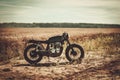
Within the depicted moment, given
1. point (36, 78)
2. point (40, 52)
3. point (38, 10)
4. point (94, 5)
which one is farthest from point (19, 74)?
point (94, 5)

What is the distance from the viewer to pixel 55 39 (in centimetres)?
456

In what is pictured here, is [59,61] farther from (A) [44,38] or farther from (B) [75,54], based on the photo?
(A) [44,38]

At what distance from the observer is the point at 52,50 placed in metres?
4.59

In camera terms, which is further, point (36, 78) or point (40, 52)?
point (40, 52)

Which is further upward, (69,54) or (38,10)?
(38,10)

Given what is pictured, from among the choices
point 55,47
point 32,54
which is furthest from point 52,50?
point 32,54

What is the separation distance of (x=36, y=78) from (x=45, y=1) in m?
1.50

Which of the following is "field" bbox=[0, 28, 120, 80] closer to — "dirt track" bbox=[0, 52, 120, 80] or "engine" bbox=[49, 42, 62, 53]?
"dirt track" bbox=[0, 52, 120, 80]

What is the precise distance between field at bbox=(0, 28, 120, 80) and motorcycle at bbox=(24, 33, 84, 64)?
10cm

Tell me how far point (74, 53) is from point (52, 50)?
0.44 meters

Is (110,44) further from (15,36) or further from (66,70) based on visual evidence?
(15,36)

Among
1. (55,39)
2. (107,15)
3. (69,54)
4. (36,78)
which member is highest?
(107,15)

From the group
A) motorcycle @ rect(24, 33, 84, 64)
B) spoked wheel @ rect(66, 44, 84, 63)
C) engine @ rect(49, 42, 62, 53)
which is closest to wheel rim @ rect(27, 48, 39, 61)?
motorcycle @ rect(24, 33, 84, 64)

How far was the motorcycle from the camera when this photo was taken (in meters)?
4.54
